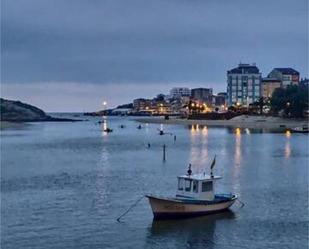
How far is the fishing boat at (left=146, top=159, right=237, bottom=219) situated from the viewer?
39.3 m

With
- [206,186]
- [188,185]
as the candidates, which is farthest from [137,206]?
[206,186]

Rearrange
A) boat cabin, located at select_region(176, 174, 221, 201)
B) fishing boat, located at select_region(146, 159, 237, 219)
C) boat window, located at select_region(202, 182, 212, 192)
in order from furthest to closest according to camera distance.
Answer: boat window, located at select_region(202, 182, 212, 192)
boat cabin, located at select_region(176, 174, 221, 201)
fishing boat, located at select_region(146, 159, 237, 219)

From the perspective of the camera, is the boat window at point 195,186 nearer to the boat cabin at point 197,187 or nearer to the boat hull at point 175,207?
the boat cabin at point 197,187

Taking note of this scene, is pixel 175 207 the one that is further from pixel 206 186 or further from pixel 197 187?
pixel 206 186

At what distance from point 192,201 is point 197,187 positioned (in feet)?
4.00

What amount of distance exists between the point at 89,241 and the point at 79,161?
46.6 m

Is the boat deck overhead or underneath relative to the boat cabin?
underneath

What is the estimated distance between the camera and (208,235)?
36344mm

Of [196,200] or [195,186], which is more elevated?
[195,186]

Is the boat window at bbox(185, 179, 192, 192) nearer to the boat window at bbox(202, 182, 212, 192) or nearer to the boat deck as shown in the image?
the boat deck

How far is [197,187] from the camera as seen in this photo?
134ft

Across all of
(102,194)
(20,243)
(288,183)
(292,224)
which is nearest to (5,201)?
(102,194)

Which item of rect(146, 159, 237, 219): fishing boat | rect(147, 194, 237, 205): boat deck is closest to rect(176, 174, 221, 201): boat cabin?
rect(146, 159, 237, 219): fishing boat

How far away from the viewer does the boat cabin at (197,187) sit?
134 feet
